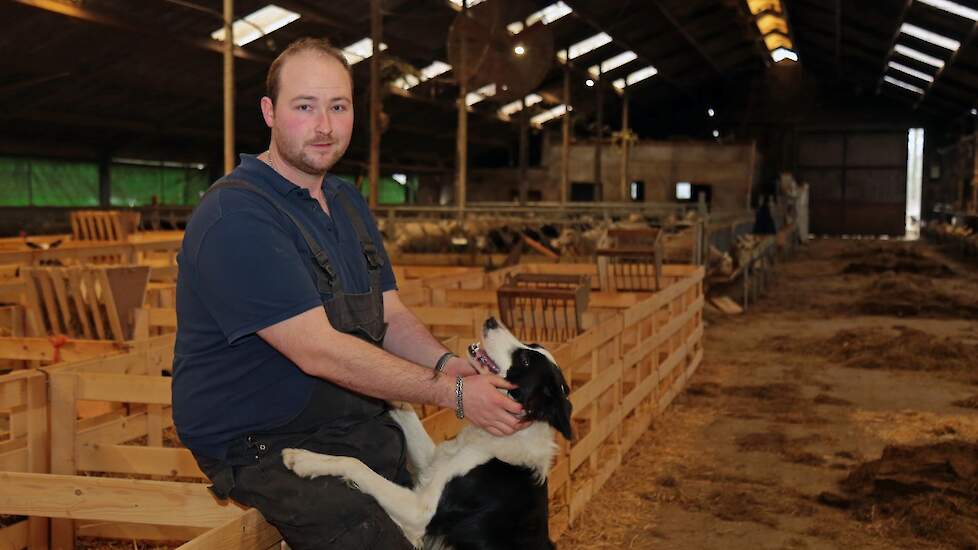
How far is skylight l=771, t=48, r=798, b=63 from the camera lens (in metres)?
41.3

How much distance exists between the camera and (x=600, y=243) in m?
13.9

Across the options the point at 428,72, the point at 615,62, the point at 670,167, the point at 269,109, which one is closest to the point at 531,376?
the point at 269,109

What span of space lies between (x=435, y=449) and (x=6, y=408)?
2389 mm

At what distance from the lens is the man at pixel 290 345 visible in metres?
2.49

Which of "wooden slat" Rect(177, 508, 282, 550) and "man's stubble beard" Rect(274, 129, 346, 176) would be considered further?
"man's stubble beard" Rect(274, 129, 346, 176)

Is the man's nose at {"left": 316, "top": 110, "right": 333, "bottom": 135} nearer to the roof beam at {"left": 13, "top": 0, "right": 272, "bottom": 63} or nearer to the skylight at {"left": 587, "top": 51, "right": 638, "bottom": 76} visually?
the roof beam at {"left": 13, "top": 0, "right": 272, "bottom": 63}

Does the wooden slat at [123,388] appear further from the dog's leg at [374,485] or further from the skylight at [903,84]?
the skylight at [903,84]

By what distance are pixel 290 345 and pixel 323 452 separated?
0.42m

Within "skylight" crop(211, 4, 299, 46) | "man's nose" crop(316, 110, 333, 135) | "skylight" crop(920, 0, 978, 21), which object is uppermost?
"skylight" crop(920, 0, 978, 21)

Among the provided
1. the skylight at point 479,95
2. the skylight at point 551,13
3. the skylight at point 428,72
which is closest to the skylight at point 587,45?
the skylight at point 479,95

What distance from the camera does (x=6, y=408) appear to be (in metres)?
4.49

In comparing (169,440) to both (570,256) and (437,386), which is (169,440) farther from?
(570,256)

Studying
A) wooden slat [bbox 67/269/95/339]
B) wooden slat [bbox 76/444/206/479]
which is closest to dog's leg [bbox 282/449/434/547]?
wooden slat [bbox 76/444/206/479]

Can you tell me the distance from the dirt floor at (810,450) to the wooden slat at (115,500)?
10.5ft
